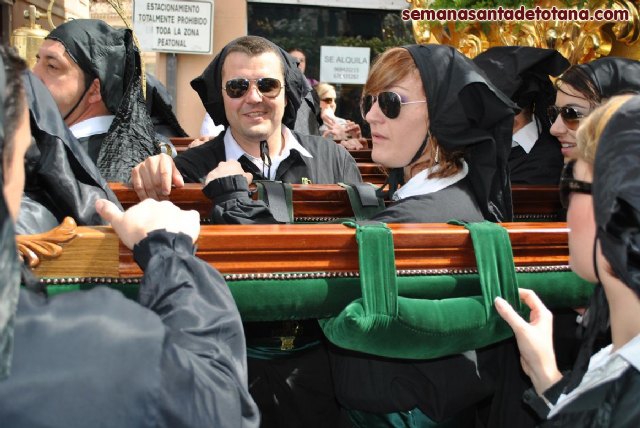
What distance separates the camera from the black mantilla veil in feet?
4.06

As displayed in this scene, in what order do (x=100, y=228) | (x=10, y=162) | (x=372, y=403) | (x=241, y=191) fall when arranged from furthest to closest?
(x=241, y=191)
(x=372, y=403)
(x=100, y=228)
(x=10, y=162)

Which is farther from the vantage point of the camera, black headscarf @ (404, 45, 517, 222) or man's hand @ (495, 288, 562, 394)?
black headscarf @ (404, 45, 517, 222)

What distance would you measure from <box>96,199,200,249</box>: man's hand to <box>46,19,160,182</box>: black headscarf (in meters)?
1.64

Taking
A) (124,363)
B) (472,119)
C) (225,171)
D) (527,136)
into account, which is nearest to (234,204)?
(225,171)

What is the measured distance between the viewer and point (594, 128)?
1383mm

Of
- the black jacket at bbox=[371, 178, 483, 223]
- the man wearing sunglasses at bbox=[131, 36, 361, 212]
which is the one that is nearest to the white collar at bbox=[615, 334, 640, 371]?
the black jacket at bbox=[371, 178, 483, 223]

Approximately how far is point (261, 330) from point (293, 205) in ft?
1.25

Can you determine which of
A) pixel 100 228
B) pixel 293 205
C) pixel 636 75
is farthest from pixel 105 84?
pixel 636 75

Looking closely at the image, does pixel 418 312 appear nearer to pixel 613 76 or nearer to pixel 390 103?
pixel 390 103

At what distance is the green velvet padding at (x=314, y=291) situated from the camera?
1592mm

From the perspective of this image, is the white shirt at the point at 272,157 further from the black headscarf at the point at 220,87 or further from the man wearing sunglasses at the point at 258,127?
the black headscarf at the point at 220,87

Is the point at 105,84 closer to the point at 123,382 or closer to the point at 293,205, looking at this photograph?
the point at 293,205

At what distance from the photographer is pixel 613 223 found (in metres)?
1.27

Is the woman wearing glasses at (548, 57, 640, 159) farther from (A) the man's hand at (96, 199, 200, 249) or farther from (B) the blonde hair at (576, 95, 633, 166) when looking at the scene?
(A) the man's hand at (96, 199, 200, 249)
